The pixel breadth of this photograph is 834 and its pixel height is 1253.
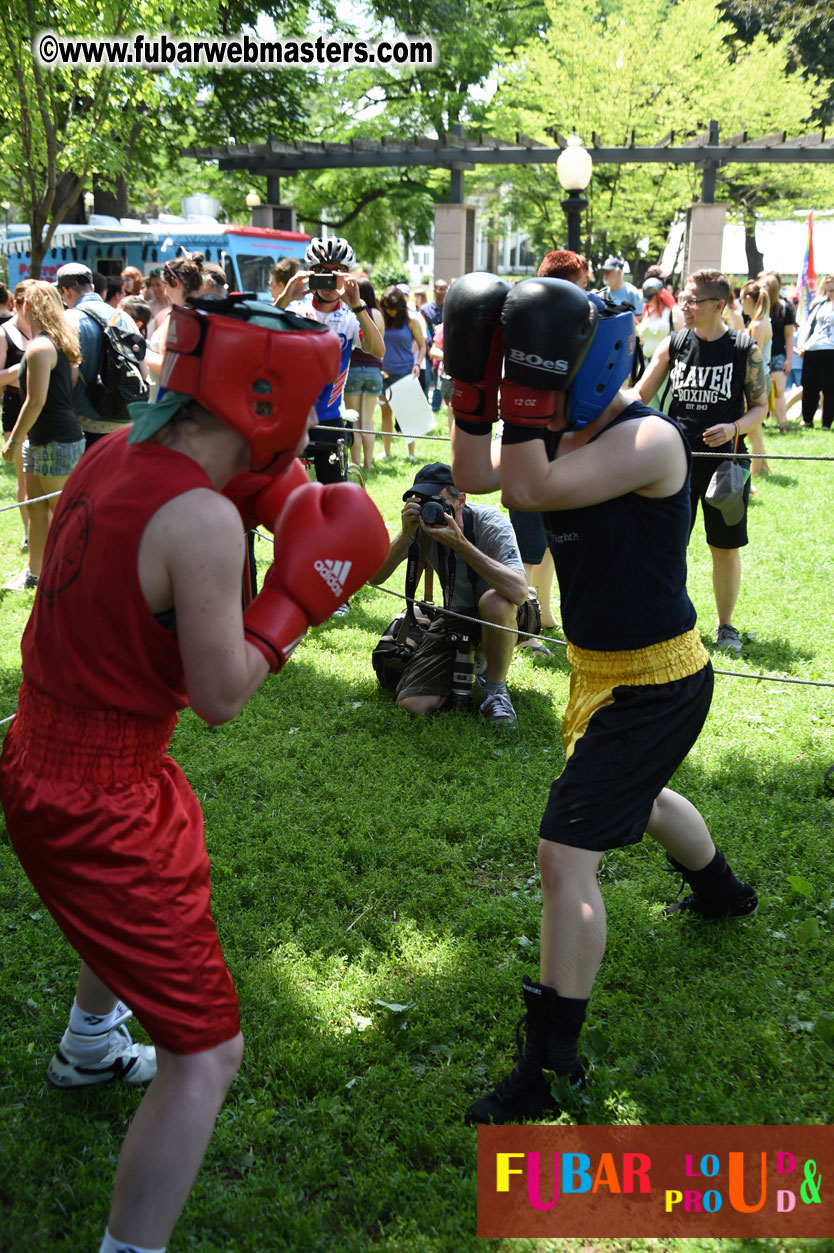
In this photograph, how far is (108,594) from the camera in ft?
5.98

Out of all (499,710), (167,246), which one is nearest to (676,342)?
(499,710)

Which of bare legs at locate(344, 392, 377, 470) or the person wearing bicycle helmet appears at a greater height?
the person wearing bicycle helmet

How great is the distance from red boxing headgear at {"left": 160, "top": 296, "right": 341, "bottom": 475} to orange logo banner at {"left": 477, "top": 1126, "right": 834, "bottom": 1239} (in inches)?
68.2

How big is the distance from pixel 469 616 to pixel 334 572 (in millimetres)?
3051

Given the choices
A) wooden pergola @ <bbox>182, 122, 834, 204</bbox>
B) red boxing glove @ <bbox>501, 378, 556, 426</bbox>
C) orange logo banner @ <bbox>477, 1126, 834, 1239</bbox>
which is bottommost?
orange logo banner @ <bbox>477, 1126, 834, 1239</bbox>

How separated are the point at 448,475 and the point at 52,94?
1018 cm

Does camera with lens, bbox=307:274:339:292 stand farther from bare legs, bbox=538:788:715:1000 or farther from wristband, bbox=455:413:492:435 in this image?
bare legs, bbox=538:788:715:1000

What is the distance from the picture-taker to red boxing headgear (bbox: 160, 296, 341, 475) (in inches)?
70.6

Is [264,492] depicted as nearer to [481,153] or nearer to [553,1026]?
[553,1026]

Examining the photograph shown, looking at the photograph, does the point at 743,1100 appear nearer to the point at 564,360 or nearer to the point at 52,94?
the point at 564,360

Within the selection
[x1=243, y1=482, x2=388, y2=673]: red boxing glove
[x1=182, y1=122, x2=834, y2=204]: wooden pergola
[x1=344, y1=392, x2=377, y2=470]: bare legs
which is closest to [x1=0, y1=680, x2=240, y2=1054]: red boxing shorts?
[x1=243, y1=482, x2=388, y2=673]: red boxing glove

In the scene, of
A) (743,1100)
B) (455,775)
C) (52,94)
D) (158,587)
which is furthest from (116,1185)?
(52,94)

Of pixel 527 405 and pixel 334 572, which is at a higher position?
pixel 527 405

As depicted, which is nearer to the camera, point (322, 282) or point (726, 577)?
point (726, 577)
